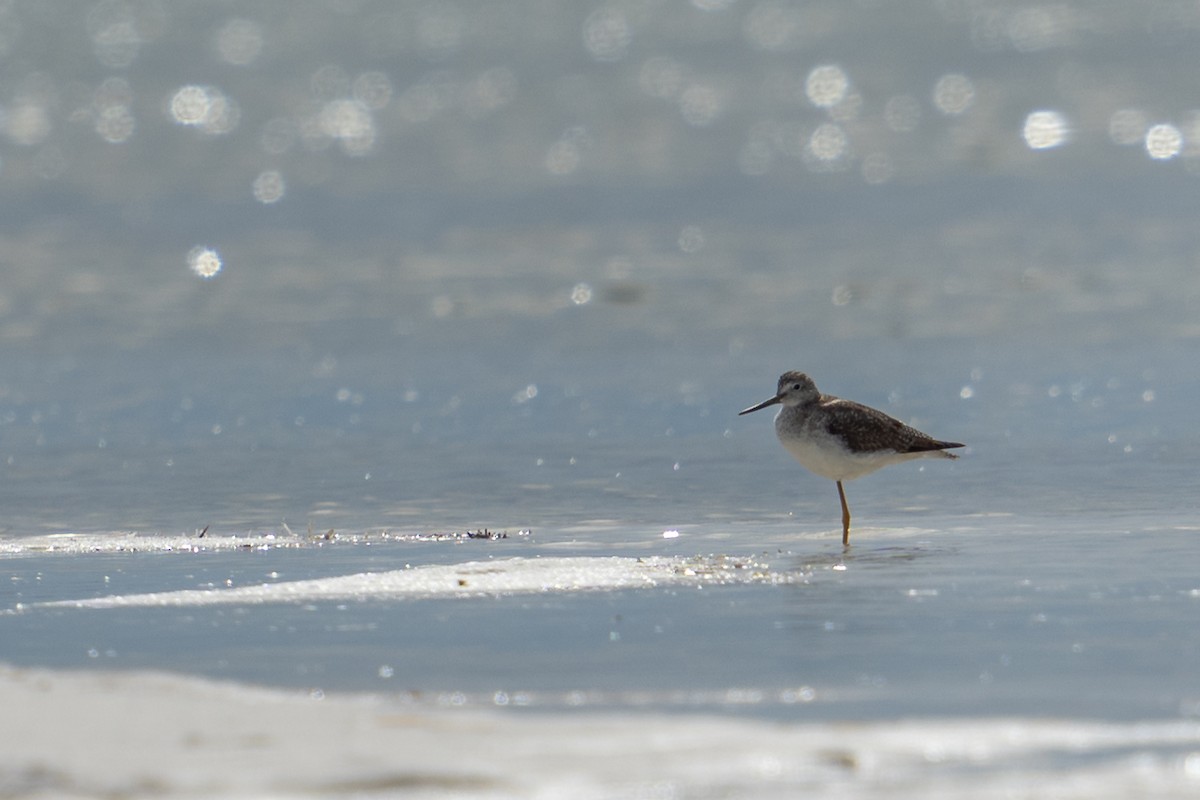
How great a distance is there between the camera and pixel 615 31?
5541 centimetres

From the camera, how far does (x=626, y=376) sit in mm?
14211

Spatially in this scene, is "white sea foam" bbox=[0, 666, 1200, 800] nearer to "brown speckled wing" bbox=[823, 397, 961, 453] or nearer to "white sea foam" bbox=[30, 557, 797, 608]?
"white sea foam" bbox=[30, 557, 797, 608]

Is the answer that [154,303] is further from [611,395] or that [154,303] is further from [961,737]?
[961,737]

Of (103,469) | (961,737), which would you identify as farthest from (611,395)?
(961,737)

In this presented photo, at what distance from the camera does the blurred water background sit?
21.3ft

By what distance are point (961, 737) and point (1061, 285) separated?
1403 centimetres

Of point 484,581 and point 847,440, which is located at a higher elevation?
point 847,440

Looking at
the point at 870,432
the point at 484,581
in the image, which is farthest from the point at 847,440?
the point at 484,581

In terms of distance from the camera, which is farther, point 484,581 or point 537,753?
point 484,581

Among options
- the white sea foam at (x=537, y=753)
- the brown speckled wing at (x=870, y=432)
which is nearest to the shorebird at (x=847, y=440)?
the brown speckled wing at (x=870, y=432)

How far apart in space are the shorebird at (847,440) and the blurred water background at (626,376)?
0.27 meters

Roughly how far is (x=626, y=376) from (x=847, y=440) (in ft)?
15.7

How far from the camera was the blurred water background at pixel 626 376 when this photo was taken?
255 inches

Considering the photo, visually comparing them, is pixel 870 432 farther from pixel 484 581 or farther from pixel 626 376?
pixel 626 376
